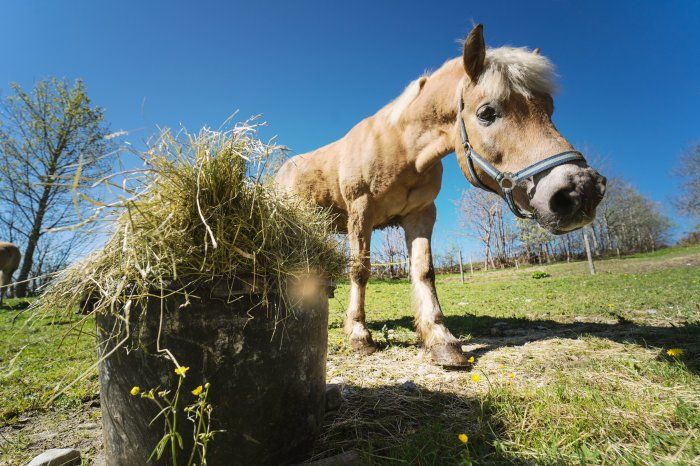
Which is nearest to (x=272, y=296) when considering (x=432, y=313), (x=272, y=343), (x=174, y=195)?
(x=272, y=343)

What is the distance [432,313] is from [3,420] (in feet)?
10.2

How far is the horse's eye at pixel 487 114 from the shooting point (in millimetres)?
2568

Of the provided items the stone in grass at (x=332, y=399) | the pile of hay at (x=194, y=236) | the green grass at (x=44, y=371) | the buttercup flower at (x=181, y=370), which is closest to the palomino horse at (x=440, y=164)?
the pile of hay at (x=194, y=236)

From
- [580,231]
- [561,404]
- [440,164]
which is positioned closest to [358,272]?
[440,164]

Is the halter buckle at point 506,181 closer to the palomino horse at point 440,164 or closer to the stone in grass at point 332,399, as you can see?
the palomino horse at point 440,164

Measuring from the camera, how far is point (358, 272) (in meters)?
3.60

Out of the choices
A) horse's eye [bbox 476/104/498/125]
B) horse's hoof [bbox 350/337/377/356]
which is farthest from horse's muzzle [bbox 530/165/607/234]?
horse's hoof [bbox 350/337/377/356]

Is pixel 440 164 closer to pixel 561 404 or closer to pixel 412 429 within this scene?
pixel 561 404

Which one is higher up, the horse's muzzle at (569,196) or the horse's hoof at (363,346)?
the horse's muzzle at (569,196)

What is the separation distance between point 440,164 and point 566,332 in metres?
2.32

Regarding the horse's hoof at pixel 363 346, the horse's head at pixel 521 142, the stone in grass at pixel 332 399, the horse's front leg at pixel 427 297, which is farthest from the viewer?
the horse's hoof at pixel 363 346

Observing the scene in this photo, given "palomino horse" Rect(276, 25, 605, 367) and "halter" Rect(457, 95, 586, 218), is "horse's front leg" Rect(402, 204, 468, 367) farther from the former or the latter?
"halter" Rect(457, 95, 586, 218)

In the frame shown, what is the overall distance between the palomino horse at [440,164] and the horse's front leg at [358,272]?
0.04 ft

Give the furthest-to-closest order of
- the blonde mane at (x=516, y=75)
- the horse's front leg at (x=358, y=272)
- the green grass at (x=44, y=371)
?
the horse's front leg at (x=358, y=272)
the blonde mane at (x=516, y=75)
the green grass at (x=44, y=371)
